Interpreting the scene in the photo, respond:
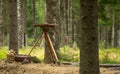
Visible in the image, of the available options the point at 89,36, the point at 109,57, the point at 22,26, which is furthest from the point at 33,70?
the point at 22,26

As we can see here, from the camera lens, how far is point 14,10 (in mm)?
11758

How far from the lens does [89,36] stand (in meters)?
5.48

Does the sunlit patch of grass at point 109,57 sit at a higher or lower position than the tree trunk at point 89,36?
lower

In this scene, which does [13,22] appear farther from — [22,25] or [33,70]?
[22,25]

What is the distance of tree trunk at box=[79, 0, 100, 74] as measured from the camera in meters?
5.45

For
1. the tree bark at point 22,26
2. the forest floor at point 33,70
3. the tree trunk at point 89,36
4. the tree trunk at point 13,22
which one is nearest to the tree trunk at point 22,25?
the tree bark at point 22,26

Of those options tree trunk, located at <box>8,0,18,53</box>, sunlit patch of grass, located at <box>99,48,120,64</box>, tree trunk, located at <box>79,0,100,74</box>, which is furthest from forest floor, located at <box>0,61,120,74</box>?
sunlit patch of grass, located at <box>99,48,120,64</box>

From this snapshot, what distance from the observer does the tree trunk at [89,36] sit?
17.9 feet

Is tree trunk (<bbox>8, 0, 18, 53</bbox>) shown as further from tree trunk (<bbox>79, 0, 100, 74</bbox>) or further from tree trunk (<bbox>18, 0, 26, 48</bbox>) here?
tree trunk (<bbox>18, 0, 26, 48</bbox>)

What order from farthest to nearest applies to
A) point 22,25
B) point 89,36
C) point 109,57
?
point 22,25 < point 109,57 < point 89,36

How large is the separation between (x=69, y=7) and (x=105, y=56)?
22.4 metres

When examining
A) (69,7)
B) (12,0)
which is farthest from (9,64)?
(69,7)

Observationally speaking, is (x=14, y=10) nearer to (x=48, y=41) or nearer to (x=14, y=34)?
(x=14, y=34)

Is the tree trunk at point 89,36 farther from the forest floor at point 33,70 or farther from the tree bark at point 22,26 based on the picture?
the tree bark at point 22,26
